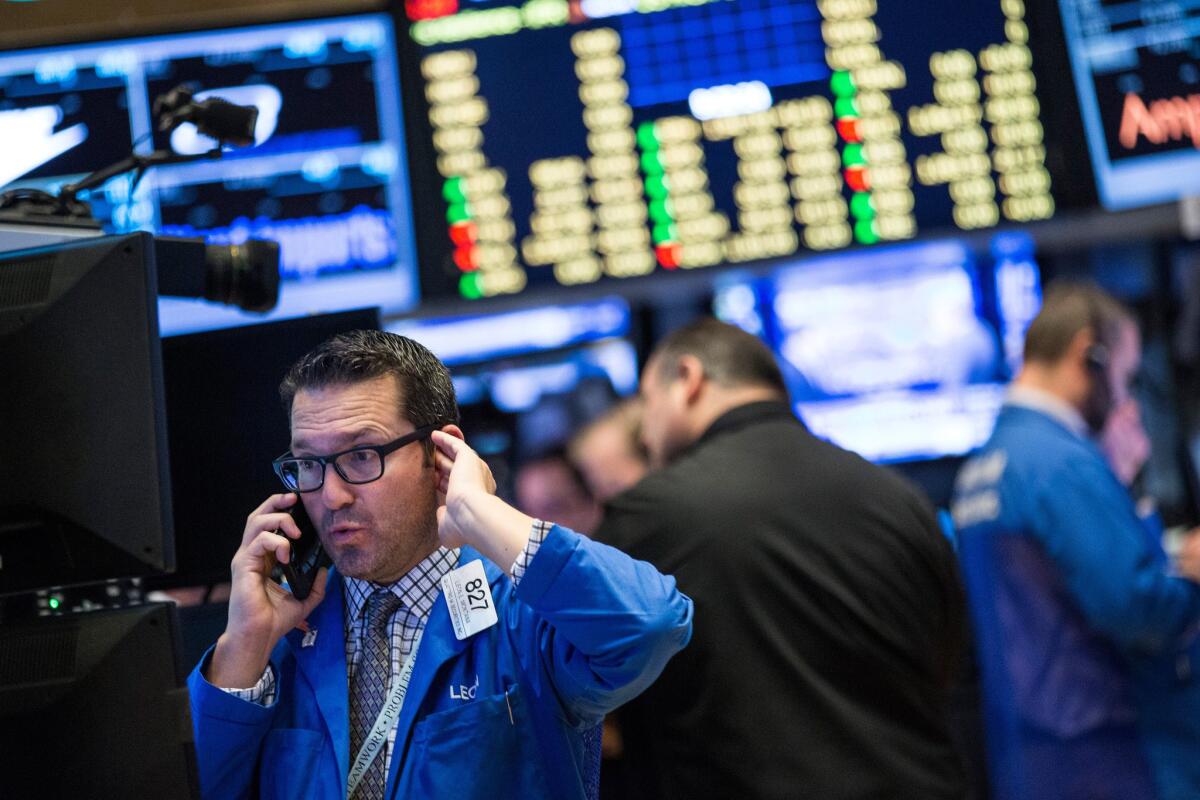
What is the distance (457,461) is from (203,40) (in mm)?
2365

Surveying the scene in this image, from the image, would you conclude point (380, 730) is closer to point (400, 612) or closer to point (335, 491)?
point (400, 612)

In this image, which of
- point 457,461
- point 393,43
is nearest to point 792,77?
point 393,43

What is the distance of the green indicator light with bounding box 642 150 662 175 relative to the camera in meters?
3.52

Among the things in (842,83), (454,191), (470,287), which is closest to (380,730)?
(470,287)

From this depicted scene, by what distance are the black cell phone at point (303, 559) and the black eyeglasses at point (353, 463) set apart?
4 centimetres

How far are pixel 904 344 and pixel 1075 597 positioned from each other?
165 cm

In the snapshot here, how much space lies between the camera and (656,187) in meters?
3.52

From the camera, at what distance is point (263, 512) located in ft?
5.25

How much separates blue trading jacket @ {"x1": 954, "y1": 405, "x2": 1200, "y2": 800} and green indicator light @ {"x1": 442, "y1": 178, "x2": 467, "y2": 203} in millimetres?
1523

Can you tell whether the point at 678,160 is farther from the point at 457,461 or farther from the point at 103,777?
the point at 103,777

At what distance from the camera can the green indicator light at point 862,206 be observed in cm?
350

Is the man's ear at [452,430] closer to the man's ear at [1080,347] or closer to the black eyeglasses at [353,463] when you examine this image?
the black eyeglasses at [353,463]

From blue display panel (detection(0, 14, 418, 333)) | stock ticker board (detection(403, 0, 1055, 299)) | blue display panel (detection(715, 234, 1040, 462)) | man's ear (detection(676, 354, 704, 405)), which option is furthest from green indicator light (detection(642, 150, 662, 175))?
blue display panel (detection(715, 234, 1040, 462))

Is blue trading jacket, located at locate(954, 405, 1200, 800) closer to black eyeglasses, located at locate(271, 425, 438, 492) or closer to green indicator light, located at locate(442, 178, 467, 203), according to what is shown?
green indicator light, located at locate(442, 178, 467, 203)
